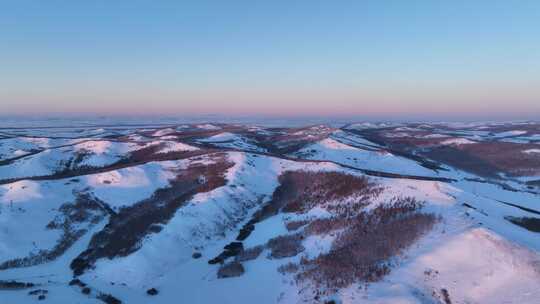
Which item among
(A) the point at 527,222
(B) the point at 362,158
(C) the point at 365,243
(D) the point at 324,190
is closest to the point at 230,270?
(C) the point at 365,243

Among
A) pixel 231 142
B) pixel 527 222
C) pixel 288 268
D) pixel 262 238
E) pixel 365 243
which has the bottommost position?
pixel 262 238

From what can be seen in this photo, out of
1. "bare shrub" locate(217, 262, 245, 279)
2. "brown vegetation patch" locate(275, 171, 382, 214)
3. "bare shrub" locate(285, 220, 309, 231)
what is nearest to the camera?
"bare shrub" locate(217, 262, 245, 279)

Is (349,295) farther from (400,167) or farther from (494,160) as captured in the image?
(494,160)

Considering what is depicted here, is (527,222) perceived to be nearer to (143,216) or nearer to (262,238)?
(262,238)

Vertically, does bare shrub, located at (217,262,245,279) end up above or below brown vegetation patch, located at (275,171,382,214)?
below

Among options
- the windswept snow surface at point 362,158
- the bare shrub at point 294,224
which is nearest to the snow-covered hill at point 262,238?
the bare shrub at point 294,224

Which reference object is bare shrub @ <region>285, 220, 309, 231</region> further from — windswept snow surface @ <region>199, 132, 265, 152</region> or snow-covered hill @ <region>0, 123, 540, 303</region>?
windswept snow surface @ <region>199, 132, 265, 152</region>

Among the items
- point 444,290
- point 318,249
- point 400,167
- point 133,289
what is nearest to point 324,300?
point 444,290

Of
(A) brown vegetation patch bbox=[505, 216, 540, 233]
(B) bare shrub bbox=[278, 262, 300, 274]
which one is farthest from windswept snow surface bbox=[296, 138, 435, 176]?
(B) bare shrub bbox=[278, 262, 300, 274]

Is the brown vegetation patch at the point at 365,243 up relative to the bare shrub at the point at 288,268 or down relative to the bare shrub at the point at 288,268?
up

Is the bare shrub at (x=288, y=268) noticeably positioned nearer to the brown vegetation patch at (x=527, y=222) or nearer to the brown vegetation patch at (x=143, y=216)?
the brown vegetation patch at (x=143, y=216)

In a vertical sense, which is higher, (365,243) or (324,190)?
(365,243)

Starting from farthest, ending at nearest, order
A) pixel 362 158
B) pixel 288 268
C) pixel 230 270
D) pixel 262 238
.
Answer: pixel 362 158
pixel 262 238
pixel 230 270
pixel 288 268
